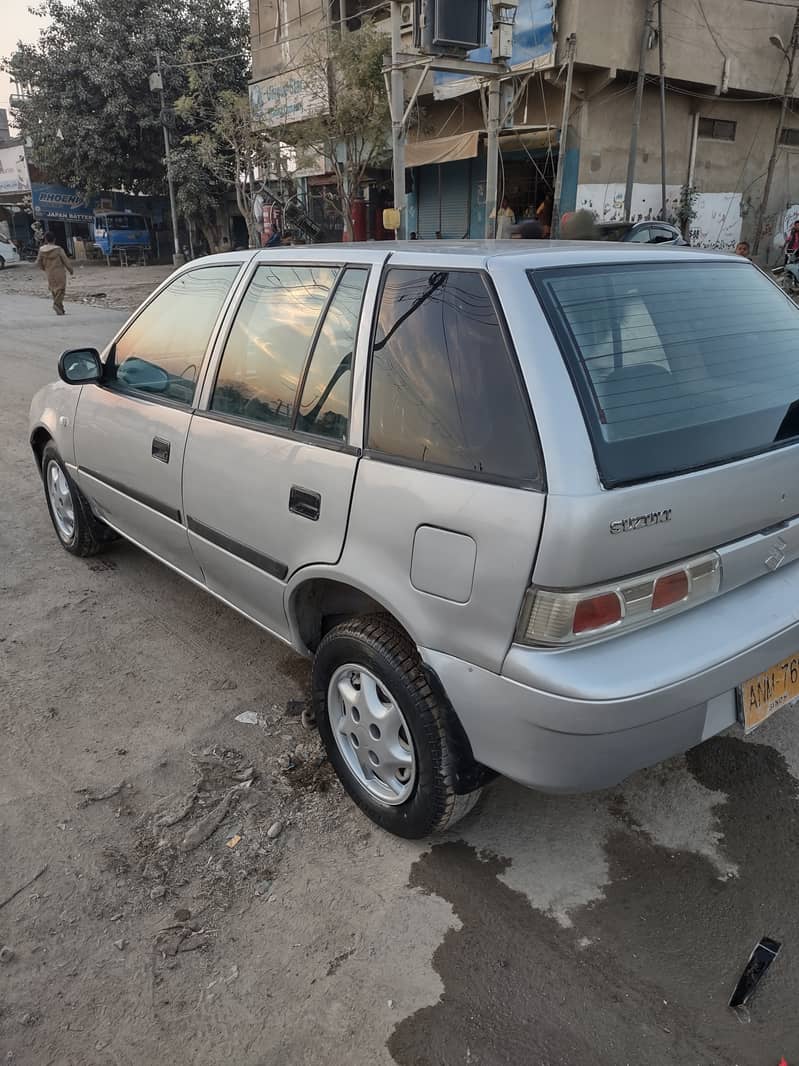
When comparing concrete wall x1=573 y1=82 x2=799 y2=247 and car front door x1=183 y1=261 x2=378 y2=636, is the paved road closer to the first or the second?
car front door x1=183 y1=261 x2=378 y2=636

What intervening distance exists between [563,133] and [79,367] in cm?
1298

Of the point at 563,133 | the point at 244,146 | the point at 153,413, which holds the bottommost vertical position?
the point at 153,413

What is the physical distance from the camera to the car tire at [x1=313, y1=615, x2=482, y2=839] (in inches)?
87.5

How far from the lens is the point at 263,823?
2.57m

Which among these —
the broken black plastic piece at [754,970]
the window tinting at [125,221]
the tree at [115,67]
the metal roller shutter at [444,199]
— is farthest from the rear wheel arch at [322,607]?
the window tinting at [125,221]

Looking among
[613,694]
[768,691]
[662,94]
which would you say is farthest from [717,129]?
[613,694]

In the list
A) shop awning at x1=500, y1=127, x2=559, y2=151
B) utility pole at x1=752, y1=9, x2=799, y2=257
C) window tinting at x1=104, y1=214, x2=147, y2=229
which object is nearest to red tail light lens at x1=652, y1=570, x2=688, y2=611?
shop awning at x1=500, y1=127, x2=559, y2=151

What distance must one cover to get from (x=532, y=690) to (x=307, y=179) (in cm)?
2338

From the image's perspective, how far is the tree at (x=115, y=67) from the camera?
27.5 meters

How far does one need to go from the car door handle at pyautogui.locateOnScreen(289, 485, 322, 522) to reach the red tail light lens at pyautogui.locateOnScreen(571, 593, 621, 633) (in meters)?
0.93

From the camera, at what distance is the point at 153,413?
3371 mm

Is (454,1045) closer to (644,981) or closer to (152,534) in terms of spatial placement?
(644,981)

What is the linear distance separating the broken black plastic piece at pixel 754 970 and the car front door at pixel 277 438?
157 centimetres

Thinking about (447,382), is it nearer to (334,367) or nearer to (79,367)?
(334,367)
